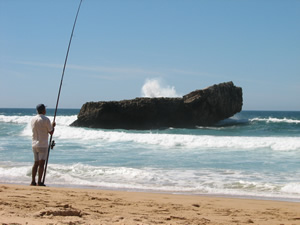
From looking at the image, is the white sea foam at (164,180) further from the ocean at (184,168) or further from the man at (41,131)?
the man at (41,131)

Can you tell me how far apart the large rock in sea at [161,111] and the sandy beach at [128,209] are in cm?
2305

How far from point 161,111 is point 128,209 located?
2577 cm

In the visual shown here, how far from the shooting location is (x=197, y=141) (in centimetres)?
1622

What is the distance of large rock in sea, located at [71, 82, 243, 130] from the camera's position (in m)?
28.7

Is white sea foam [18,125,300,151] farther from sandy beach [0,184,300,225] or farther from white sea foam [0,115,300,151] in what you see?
sandy beach [0,184,300,225]

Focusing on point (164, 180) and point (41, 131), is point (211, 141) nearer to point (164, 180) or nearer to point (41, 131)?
point (164, 180)

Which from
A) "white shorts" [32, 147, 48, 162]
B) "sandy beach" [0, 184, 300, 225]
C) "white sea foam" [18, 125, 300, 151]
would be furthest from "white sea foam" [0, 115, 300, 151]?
"white shorts" [32, 147, 48, 162]

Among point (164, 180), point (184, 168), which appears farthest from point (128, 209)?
point (184, 168)

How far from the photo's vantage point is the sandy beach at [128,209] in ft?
12.3

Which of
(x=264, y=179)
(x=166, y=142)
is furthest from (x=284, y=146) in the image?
(x=264, y=179)

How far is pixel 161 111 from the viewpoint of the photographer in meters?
30.2

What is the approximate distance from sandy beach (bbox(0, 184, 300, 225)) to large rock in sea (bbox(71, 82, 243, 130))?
2305 centimetres

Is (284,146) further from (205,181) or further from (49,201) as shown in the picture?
(49,201)

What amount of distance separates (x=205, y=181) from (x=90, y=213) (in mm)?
4188
